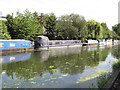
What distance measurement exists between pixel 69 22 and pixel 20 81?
41299 mm

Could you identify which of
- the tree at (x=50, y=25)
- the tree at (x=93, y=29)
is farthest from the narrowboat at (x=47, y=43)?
the tree at (x=93, y=29)

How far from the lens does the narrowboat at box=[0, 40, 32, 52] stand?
73.6 ft

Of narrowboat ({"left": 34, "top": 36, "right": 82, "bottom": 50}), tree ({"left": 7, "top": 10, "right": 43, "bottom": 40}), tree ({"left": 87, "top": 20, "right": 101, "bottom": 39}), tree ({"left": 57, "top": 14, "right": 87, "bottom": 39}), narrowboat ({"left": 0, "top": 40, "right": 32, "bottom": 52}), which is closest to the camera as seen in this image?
narrowboat ({"left": 0, "top": 40, "right": 32, "bottom": 52})

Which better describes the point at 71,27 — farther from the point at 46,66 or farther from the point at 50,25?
the point at 46,66

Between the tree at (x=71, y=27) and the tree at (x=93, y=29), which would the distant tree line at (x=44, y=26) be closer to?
the tree at (x=71, y=27)

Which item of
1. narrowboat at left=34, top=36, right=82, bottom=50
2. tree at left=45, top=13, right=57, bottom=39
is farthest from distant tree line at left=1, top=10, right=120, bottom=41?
narrowboat at left=34, top=36, right=82, bottom=50

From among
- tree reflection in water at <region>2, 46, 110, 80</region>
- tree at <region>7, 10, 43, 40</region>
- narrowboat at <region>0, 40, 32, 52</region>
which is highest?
tree at <region>7, 10, 43, 40</region>

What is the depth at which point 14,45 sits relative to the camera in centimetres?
2458

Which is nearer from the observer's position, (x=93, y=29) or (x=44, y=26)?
(x=44, y=26)

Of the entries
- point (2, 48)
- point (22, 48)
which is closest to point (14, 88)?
point (2, 48)

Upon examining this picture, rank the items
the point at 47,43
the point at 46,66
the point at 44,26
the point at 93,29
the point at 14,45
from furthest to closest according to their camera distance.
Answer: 1. the point at 93,29
2. the point at 44,26
3. the point at 47,43
4. the point at 14,45
5. the point at 46,66

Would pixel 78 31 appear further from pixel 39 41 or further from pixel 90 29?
pixel 39 41

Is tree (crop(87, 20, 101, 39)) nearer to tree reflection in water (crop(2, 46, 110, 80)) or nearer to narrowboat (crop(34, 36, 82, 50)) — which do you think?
narrowboat (crop(34, 36, 82, 50))

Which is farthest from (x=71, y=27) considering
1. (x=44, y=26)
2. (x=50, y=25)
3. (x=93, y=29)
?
(x=93, y=29)
